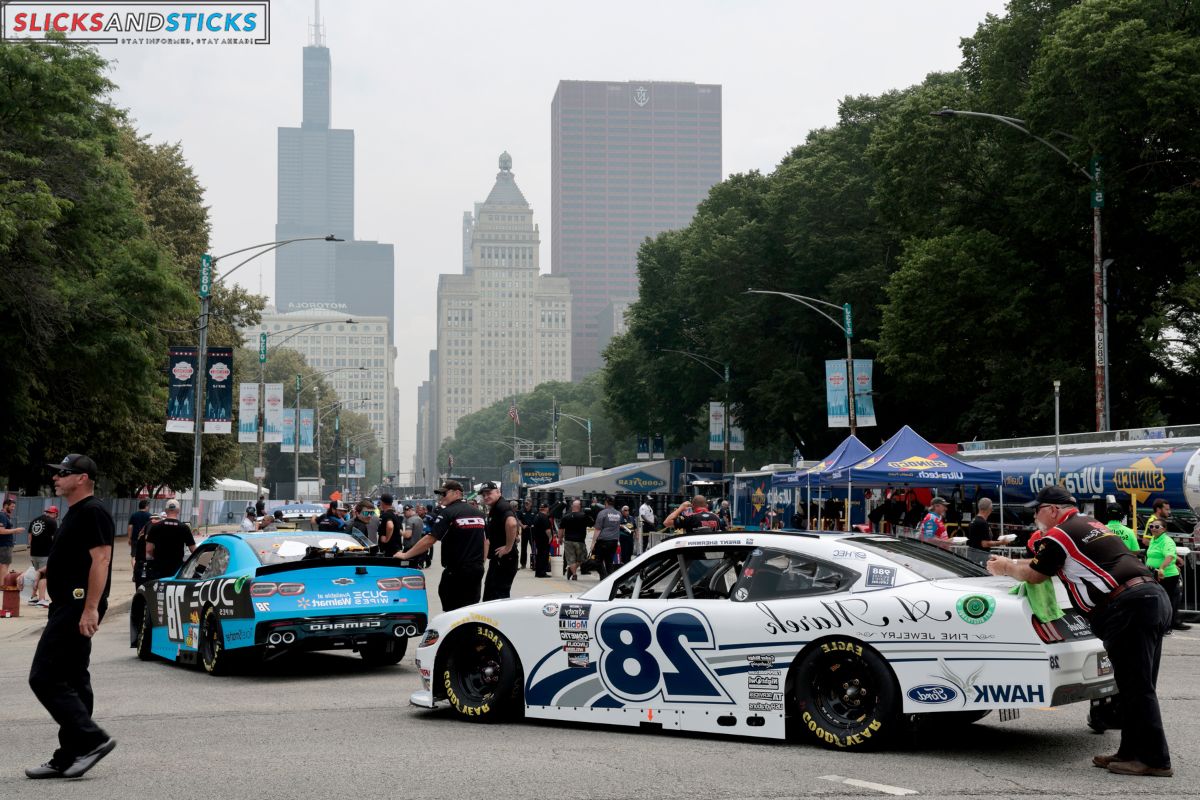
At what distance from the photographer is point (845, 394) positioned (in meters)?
44.0

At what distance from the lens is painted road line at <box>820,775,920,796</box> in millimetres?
7262

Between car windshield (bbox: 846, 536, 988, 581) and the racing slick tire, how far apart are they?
641 cm

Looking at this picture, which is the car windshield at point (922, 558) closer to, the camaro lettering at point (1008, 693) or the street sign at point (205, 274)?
the camaro lettering at point (1008, 693)

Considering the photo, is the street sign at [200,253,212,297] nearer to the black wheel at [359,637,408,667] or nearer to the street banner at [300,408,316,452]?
the black wheel at [359,637,408,667]

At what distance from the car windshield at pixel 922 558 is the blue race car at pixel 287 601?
5.33 meters

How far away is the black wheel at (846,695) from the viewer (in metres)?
8.21

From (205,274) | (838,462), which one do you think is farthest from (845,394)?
(205,274)

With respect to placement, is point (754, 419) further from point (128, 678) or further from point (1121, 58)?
point (128, 678)

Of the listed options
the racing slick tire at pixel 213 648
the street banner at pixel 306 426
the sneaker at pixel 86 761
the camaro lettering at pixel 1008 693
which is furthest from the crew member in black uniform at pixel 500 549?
the street banner at pixel 306 426

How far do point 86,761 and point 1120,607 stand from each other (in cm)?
568

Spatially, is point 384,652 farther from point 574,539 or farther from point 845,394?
point 845,394

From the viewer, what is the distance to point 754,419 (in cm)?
6356

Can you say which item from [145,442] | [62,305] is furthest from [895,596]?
[145,442]

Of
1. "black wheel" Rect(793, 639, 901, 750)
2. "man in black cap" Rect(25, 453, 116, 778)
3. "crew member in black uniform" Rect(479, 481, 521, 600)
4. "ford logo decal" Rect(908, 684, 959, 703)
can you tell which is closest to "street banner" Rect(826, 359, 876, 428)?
"crew member in black uniform" Rect(479, 481, 521, 600)
